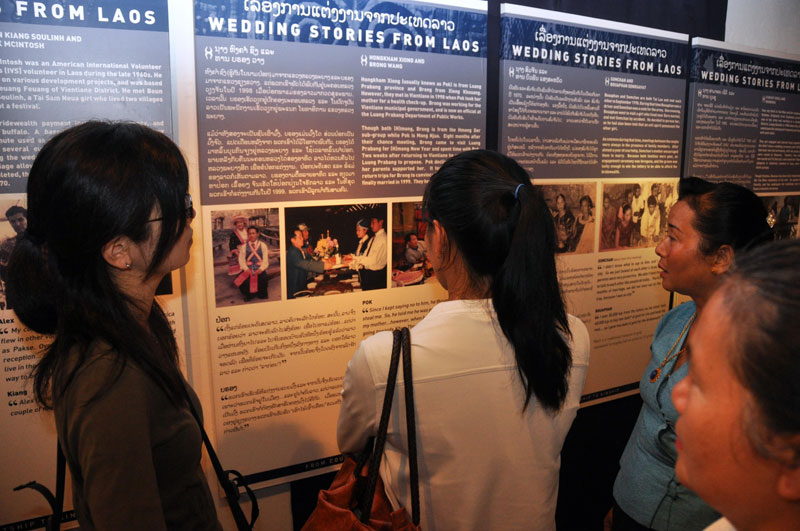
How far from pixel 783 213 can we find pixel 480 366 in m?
3.85

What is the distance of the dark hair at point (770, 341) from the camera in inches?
25.8

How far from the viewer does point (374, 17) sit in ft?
7.62

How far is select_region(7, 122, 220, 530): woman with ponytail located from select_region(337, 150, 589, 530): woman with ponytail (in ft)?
1.49

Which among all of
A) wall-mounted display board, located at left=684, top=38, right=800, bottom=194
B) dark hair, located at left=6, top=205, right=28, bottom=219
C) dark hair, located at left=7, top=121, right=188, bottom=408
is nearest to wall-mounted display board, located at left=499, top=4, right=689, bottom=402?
wall-mounted display board, located at left=684, top=38, right=800, bottom=194

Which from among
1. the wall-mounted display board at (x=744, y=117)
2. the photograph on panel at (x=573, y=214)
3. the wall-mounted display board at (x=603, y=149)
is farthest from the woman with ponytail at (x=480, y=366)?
the wall-mounted display board at (x=744, y=117)

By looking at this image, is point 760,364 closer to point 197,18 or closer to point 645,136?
point 197,18

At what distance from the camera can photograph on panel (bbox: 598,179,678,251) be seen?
3.23 meters

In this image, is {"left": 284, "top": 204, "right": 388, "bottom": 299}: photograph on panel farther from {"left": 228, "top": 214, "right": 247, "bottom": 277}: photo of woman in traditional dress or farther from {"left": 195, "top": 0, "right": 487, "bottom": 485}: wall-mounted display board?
{"left": 228, "top": 214, "right": 247, "bottom": 277}: photo of woman in traditional dress

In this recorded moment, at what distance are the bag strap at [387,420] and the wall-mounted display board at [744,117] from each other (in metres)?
2.97

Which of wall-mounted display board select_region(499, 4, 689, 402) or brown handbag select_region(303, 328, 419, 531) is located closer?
brown handbag select_region(303, 328, 419, 531)

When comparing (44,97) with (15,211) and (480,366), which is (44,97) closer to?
(15,211)

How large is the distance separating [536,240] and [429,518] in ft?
2.58

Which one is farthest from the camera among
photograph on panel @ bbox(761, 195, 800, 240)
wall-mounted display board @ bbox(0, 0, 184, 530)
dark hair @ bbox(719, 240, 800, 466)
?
photograph on panel @ bbox(761, 195, 800, 240)

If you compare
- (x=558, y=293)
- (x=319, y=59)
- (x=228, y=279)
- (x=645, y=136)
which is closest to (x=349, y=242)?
(x=228, y=279)
